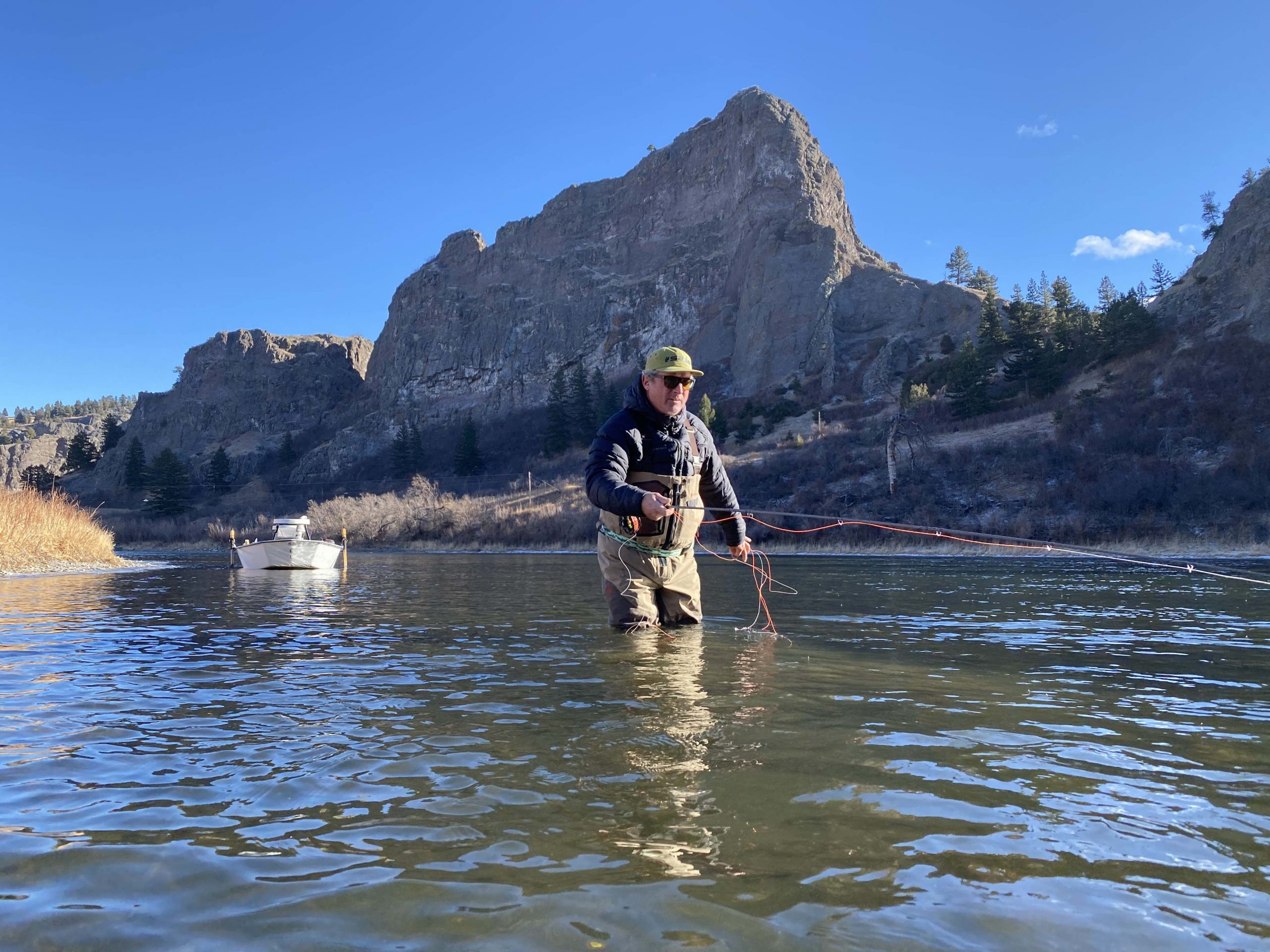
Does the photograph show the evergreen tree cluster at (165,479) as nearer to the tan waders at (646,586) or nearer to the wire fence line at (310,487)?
the wire fence line at (310,487)

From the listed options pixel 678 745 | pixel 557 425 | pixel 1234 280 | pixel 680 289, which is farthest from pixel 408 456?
pixel 678 745

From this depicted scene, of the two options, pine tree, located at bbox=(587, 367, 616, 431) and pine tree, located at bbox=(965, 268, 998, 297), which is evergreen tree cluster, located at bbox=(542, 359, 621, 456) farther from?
pine tree, located at bbox=(965, 268, 998, 297)

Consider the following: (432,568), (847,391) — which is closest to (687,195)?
(847,391)

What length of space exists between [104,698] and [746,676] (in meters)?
4.15

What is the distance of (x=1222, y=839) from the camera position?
2.79 meters

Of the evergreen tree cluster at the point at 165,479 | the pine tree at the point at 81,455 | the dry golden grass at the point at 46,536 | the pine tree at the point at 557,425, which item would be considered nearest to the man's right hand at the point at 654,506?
the dry golden grass at the point at 46,536

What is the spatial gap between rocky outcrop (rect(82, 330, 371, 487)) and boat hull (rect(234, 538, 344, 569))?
313 ft

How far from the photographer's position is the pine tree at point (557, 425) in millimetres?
83625

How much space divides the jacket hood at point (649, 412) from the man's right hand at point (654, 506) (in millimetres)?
1048

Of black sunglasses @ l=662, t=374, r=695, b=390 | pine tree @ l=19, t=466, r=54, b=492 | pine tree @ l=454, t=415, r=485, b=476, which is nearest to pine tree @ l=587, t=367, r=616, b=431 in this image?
pine tree @ l=454, t=415, r=485, b=476

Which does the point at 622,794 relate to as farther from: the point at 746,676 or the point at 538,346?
the point at 538,346

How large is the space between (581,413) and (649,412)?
79285 millimetres

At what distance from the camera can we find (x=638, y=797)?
321 centimetres

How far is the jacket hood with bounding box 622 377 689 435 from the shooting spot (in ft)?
23.9
